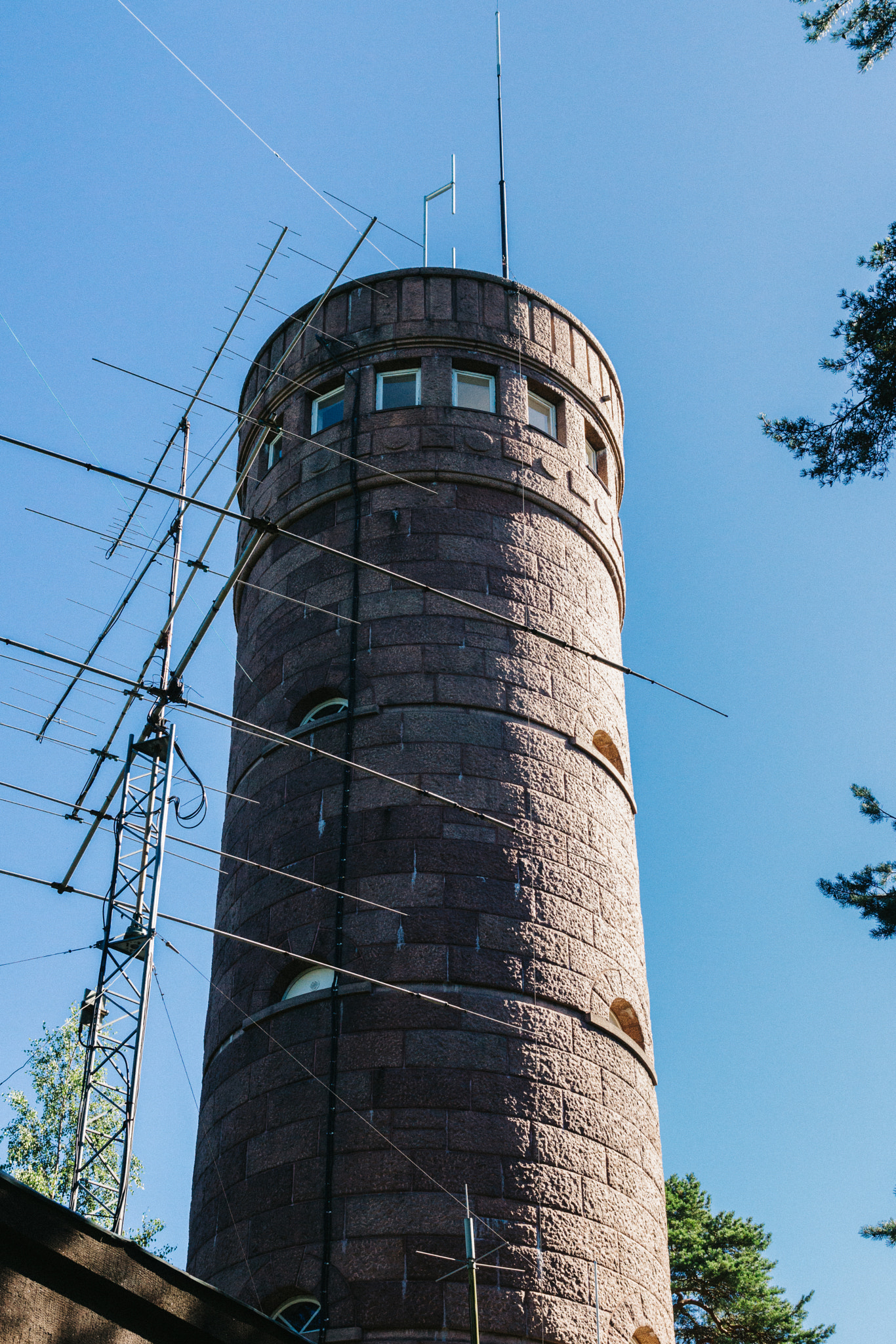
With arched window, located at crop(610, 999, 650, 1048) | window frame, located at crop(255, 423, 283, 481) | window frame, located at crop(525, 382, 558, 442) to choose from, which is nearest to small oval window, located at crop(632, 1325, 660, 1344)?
arched window, located at crop(610, 999, 650, 1048)

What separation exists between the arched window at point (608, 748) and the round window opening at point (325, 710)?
2.86m

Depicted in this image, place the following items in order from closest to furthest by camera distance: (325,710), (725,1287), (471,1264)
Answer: (471,1264)
(325,710)
(725,1287)

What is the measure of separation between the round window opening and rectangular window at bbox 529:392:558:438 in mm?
4637

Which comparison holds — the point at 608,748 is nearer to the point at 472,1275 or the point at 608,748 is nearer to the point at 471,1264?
the point at 471,1264

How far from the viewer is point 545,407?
18562 mm

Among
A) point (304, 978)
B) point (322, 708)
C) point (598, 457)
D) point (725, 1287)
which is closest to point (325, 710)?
point (322, 708)

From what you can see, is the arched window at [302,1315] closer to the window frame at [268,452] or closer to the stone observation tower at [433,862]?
the stone observation tower at [433,862]

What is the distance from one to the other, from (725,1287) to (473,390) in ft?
62.8

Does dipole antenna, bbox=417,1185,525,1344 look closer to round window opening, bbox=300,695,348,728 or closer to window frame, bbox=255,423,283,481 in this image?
round window opening, bbox=300,695,348,728

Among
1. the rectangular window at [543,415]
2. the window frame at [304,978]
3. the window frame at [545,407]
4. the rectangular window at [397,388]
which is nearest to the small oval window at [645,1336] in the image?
the window frame at [304,978]

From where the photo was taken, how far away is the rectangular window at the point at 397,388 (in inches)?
695

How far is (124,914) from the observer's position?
41.9 feet

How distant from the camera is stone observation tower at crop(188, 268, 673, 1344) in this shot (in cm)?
1254

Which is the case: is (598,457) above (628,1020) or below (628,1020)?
above
